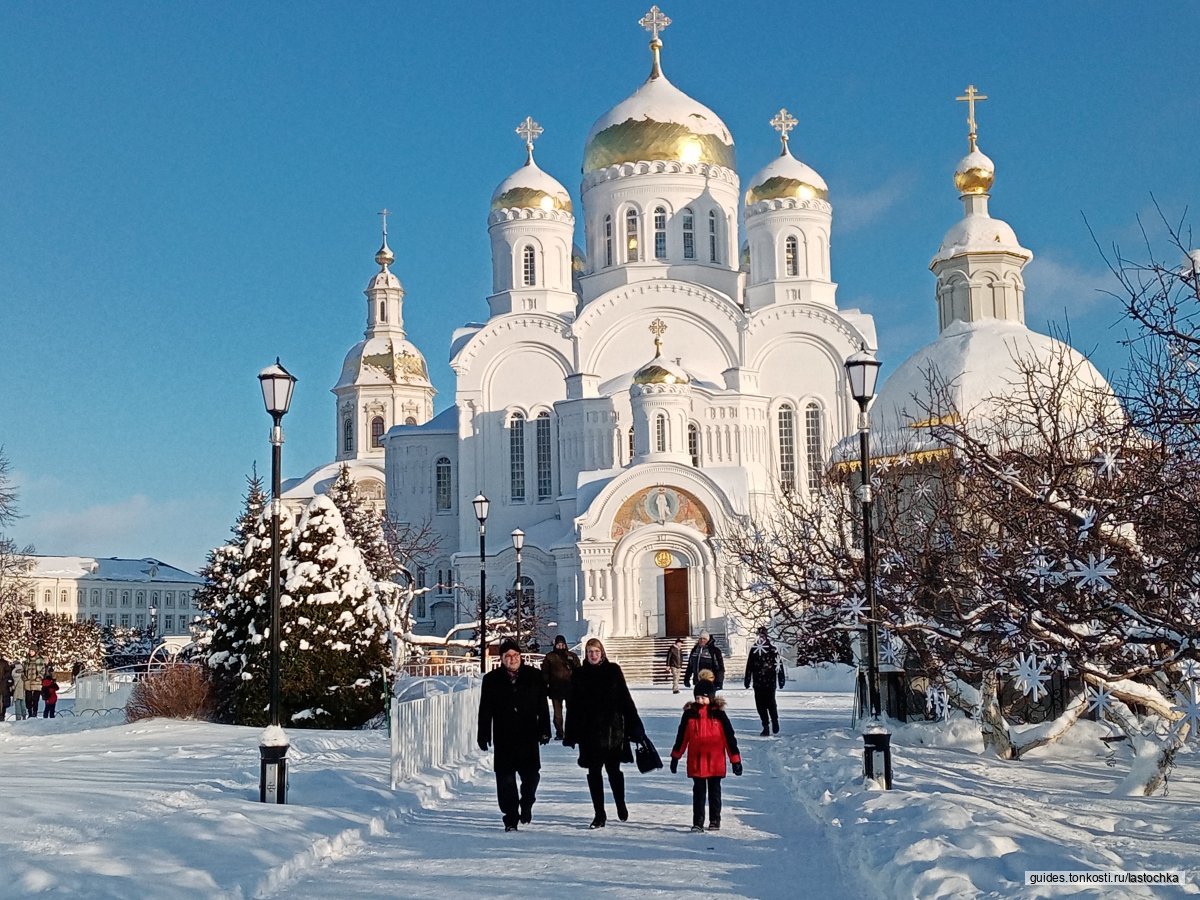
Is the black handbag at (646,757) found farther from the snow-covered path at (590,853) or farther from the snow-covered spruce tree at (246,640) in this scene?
the snow-covered spruce tree at (246,640)

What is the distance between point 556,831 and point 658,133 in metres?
39.3

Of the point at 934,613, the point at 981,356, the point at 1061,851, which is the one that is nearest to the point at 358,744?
the point at 934,613

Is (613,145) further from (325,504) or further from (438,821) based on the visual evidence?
(438,821)

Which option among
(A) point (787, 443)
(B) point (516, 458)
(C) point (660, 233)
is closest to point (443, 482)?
(B) point (516, 458)

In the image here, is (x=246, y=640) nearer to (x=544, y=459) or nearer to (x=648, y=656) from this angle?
(x=648, y=656)

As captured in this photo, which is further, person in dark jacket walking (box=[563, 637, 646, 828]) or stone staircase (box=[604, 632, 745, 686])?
stone staircase (box=[604, 632, 745, 686])

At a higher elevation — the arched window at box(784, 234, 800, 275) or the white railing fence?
the arched window at box(784, 234, 800, 275)

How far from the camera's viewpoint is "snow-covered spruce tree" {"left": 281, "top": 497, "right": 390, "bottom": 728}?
18.6m

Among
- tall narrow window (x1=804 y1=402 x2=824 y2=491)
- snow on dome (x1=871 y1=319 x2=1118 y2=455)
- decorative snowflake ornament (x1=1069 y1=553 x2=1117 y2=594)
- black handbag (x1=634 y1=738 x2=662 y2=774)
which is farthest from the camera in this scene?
tall narrow window (x1=804 y1=402 x2=824 y2=491)

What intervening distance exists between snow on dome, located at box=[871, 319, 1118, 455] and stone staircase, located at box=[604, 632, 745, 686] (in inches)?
405

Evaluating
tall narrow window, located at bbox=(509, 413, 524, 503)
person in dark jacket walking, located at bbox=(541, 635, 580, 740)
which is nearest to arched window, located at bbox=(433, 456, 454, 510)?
tall narrow window, located at bbox=(509, 413, 524, 503)

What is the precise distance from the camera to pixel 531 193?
49.0m

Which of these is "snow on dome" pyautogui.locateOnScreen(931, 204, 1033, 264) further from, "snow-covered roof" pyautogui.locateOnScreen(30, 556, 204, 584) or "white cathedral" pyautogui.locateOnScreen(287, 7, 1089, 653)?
"snow-covered roof" pyautogui.locateOnScreen(30, 556, 204, 584)

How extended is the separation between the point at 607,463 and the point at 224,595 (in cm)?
2465
